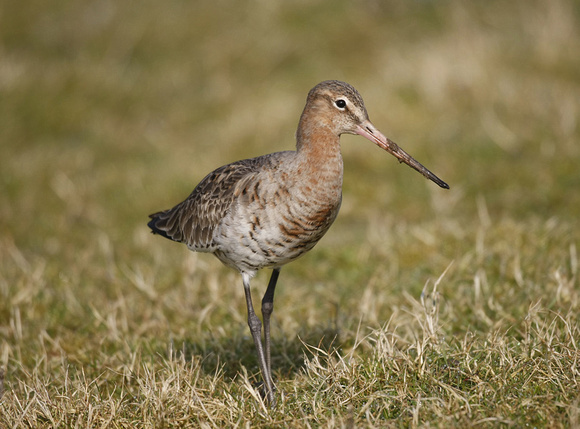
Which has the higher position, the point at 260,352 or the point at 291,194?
the point at 291,194

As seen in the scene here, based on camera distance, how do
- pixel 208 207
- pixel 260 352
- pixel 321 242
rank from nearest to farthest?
1. pixel 260 352
2. pixel 208 207
3. pixel 321 242

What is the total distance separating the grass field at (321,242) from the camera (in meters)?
4.34

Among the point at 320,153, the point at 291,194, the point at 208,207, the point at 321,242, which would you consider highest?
the point at 320,153

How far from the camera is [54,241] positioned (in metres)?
8.55

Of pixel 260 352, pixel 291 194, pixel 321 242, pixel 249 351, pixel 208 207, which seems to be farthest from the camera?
pixel 321 242

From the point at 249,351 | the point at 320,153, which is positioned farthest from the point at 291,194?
the point at 249,351

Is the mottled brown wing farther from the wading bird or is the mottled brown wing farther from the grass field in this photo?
the grass field

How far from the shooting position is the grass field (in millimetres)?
4344

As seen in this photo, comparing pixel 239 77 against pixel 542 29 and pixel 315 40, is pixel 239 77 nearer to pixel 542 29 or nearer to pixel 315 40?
pixel 315 40

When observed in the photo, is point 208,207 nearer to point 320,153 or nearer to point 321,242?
point 320,153

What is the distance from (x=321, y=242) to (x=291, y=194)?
3.67 m

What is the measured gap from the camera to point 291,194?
450 centimetres

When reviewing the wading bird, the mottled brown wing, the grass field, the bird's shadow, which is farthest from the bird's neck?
the bird's shadow

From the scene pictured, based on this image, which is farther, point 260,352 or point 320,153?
point 260,352
